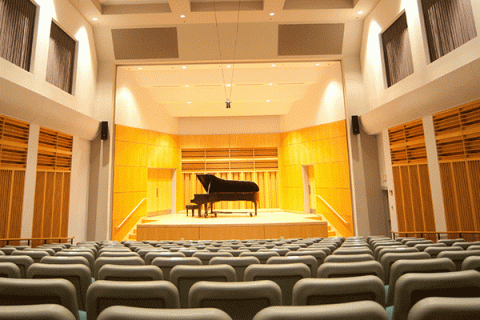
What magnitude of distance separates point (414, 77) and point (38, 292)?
8010 millimetres

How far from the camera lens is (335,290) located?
106 cm

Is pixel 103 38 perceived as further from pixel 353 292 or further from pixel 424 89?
pixel 353 292

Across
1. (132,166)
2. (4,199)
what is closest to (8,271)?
(4,199)

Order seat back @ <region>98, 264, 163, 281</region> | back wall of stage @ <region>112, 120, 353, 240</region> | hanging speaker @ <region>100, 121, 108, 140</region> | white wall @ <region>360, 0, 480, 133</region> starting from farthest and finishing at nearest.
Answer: back wall of stage @ <region>112, 120, 353, 240</region>, hanging speaker @ <region>100, 121, 108, 140</region>, white wall @ <region>360, 0, 480, 133</region>, seat back @ <region>98, 264, 163, 281</region>

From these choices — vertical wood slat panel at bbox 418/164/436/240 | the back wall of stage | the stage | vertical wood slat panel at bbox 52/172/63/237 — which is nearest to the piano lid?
the stage

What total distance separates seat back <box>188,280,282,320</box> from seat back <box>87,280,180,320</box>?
0.33 ft

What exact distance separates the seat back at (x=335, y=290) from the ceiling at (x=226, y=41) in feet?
26.6

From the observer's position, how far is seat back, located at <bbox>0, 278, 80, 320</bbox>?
109 cm

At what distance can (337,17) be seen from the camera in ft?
27.3

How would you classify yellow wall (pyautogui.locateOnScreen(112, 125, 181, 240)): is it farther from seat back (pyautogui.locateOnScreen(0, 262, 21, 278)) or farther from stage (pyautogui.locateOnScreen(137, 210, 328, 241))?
seat back (pyautogui.locateOnScreen(0, 262, 21, 278))

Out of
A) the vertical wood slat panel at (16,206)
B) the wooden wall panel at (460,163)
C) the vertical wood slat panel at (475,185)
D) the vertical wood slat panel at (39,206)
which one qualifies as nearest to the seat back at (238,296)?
the wooden wall panel at (460,163)

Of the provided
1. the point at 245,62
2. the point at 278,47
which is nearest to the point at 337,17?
the point at 278,47

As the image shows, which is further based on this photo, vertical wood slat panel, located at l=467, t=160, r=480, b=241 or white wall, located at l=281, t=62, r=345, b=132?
white wall, located at l=281, t=62, r=345, b=132

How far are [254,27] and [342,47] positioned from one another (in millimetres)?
3104
